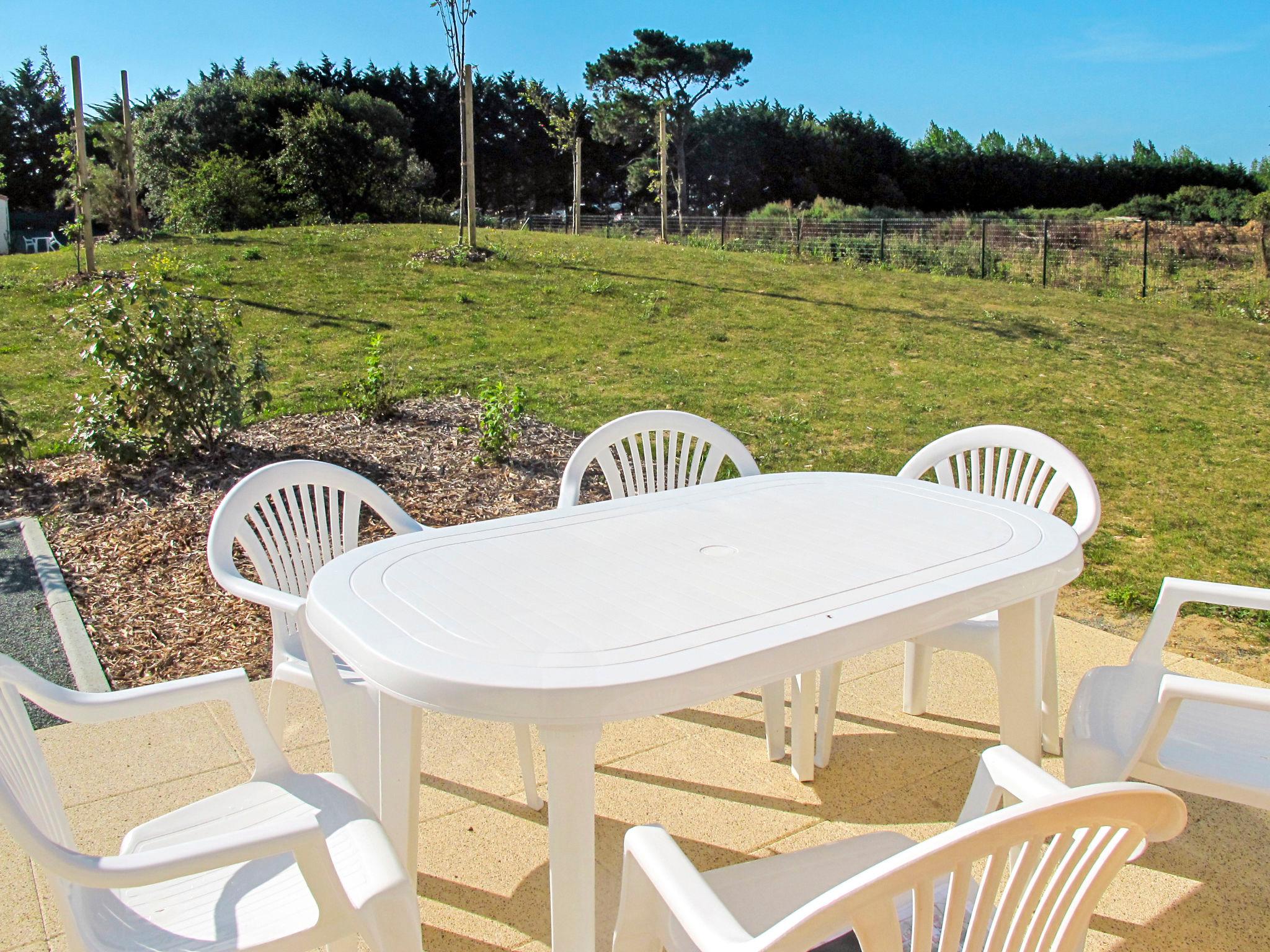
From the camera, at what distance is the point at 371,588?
1.79 metres

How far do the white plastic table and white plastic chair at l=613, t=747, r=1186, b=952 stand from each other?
21 centimetres

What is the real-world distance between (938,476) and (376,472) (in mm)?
3071

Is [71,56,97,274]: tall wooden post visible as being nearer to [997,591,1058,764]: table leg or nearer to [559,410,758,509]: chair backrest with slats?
[559,410,758,509]: chair backrest with slats

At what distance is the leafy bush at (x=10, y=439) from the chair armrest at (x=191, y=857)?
14.0 feet

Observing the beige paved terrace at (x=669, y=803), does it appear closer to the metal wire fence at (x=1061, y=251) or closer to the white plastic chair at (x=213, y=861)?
the white plastic chair at (x=213, y=861)

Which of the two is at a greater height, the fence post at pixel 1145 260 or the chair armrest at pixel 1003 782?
the fence post at pixel 1145 260

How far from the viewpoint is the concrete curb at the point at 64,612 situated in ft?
10.7

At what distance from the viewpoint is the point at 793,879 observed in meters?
1.53

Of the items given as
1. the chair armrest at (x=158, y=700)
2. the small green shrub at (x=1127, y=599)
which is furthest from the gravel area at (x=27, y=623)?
the small green shrub at (x=1127, y=599)

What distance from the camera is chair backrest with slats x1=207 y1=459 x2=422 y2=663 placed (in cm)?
239

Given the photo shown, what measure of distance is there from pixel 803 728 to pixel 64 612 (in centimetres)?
287

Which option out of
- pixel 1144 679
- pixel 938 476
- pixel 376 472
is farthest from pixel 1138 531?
pixel 376 472

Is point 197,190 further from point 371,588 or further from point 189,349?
point 371,588

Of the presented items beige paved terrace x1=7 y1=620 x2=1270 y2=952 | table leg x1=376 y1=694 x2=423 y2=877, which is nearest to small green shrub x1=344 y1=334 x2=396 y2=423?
beige paved terrace x1=7 y1=620 x2=1270 y2=952
